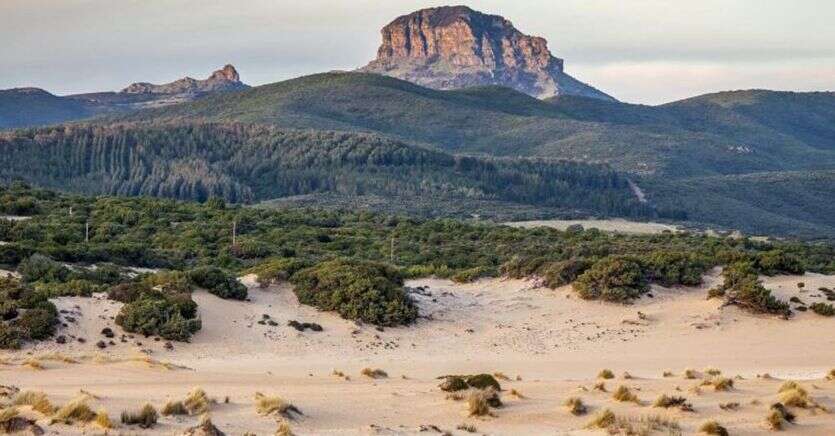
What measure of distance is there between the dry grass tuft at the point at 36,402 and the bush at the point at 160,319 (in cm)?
835

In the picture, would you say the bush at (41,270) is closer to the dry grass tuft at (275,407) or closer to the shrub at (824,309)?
the dry grass tuft at (275,407)

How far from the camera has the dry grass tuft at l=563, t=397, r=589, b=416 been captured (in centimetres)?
1521

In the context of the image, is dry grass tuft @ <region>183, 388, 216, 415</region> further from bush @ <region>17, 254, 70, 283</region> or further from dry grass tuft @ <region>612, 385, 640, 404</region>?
bush @ <region>17, 254, 70, 283</region>

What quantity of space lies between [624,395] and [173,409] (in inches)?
248

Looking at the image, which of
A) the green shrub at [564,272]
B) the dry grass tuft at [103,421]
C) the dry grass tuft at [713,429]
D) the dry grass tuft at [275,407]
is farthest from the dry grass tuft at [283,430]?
the green shrub at [564,272]

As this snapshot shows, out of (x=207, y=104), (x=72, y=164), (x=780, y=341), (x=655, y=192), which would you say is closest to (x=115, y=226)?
(x=780, y=341)

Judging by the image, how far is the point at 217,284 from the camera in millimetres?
24859

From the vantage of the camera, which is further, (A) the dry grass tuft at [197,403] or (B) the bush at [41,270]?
(B) the bush at [41,270]

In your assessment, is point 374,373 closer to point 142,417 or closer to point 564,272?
point 142,417

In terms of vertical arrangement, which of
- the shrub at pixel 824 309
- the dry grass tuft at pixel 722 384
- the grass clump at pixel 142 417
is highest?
the grass clump at pixel 142 417

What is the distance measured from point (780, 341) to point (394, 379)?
34.3 ft

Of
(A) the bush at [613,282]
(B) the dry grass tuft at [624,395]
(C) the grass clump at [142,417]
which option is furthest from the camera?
(A) the bush at [613,282]

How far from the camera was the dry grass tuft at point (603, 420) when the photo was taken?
14.2 meters

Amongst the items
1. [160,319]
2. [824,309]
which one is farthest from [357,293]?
[824,309]
